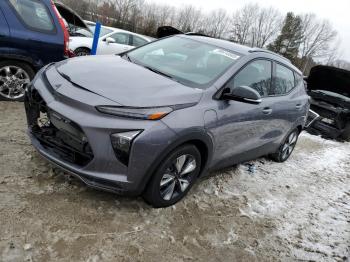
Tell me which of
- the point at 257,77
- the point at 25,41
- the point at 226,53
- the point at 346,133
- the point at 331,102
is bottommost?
the point at 346,133

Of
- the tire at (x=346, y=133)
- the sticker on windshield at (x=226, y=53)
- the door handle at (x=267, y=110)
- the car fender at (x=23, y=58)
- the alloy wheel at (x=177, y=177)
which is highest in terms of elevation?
the sticker on windshield at (x=226, y=53)

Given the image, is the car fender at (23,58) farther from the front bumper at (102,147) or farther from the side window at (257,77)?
the side window at (257,77)

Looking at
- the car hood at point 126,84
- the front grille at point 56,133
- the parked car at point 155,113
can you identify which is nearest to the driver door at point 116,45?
the parked car at point 155,113

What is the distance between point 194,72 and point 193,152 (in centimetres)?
97

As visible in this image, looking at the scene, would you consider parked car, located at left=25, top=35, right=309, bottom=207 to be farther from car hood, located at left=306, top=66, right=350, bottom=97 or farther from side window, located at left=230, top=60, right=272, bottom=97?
car hood, located at left=306, top=66, right=350, bottom=97

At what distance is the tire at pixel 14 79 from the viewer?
5.33 m

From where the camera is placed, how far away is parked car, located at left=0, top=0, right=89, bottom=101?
204 inches

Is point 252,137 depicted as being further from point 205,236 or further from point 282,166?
point 282,166

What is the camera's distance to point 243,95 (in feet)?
11.9

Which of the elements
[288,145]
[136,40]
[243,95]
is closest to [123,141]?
[243,95]

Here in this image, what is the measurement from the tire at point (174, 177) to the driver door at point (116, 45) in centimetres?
828

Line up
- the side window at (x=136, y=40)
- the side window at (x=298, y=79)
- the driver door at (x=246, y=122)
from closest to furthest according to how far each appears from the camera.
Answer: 1. the driver door at (x=246, y=122)
2. the side window at (x=298, y=79)
3. the side window at (x=136, y=40)

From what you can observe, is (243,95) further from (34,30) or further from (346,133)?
(346,133)

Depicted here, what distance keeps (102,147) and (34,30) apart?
3339 millimetres
